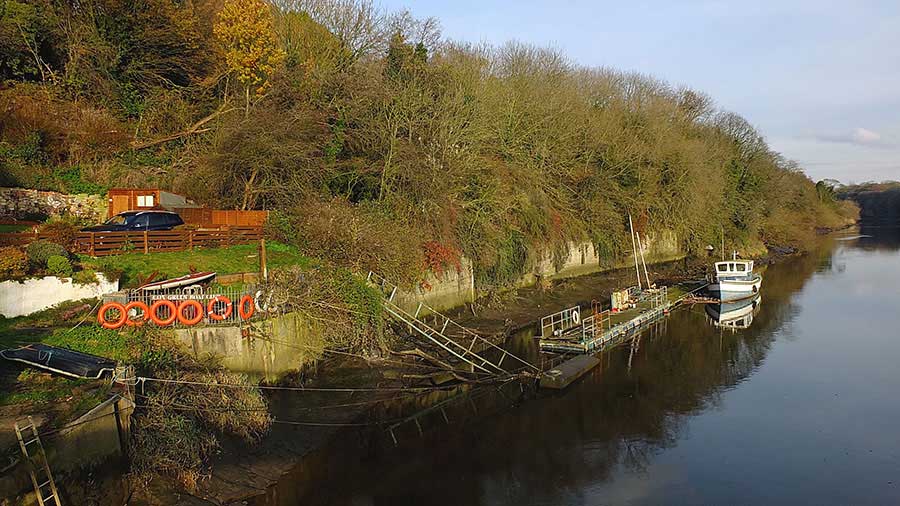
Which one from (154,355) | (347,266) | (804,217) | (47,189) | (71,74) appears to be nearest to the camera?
(154,355)

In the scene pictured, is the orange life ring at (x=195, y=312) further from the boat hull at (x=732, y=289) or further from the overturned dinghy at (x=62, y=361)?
the boat hull at (x=732, y=289)

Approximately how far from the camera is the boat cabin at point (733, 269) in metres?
37.4

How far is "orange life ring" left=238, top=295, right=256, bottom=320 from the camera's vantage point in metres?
17.1

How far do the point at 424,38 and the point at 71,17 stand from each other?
17.5m

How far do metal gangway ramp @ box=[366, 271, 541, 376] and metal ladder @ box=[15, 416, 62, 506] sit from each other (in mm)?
11588

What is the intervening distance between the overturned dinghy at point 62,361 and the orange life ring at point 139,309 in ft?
7.28

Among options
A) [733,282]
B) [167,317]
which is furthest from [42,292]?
[733,282]

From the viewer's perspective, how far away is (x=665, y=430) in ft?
58.6

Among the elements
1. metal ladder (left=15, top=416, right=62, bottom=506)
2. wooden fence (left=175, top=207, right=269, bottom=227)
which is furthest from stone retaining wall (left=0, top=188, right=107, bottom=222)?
metal ladder (left=15, top=416, right=62, bottom=506)

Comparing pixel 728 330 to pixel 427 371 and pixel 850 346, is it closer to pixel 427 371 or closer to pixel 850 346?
pixel 850 346

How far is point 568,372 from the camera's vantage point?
2150 centimetres

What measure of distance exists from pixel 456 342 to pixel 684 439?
9.02m

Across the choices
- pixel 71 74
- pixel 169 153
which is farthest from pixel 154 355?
pixel 71 74

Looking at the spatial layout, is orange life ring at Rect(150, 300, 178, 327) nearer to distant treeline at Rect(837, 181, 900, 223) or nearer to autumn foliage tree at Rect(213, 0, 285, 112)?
autumn foliage tree at Rect(213, 0, 285, 112)
